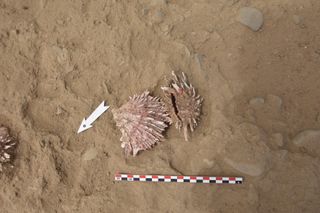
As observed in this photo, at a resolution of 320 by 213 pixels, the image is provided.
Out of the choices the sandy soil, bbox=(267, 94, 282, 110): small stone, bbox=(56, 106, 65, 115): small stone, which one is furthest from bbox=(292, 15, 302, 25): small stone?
bbox=(56, 106, 65, 115): small stone

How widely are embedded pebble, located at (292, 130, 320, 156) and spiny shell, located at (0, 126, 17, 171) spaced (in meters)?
3.14

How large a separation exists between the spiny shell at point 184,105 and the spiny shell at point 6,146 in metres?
1.83

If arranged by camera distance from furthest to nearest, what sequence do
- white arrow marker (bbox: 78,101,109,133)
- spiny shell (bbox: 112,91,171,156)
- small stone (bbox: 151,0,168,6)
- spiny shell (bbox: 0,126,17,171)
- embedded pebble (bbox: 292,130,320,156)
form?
small stone (bbox: 151,0,168,6) → white arrow marker (bbox: 78,101,109,133) → spiny shell (bbox: 0,126,17,171) → spiny shell (bbox: 112,91,171,156) → embedded pebble (bbox: 292,130,320,156)

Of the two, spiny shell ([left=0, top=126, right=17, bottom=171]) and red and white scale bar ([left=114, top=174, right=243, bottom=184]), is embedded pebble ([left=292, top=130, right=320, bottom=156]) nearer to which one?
red and white scale bar ([left=114, top=174, right=243, bottom=184])

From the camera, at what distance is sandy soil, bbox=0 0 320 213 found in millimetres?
3688

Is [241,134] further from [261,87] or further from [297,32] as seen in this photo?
[297,32]

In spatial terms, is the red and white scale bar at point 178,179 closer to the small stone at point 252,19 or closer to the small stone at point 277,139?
the small stone at point 277,139

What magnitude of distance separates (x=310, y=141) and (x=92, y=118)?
239 cm

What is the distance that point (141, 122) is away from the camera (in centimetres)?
375

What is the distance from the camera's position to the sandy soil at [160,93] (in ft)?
12.1

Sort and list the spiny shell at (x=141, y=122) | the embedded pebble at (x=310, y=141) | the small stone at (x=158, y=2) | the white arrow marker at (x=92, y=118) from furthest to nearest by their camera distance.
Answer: the small stone at (x=158, y=2)
the white arrow marker at (x=92, y=118)
the spiny shell at (x=141, y=122)
the embedded pebble at (x=310, y=141)

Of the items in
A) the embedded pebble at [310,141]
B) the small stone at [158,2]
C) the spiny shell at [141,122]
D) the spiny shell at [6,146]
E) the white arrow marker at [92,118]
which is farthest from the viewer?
the small stone at [158,2]

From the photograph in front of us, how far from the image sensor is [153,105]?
3.81 meters

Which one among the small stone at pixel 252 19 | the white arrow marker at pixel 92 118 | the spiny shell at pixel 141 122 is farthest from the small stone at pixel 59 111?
the small stone at pixel 252 19
